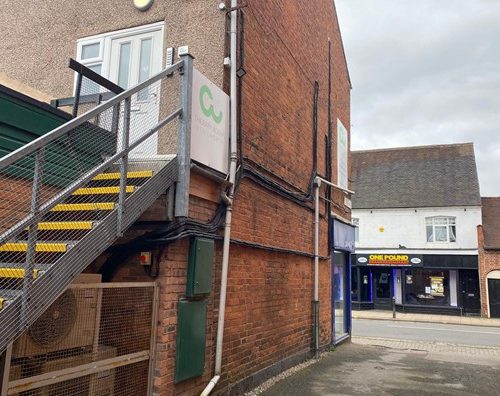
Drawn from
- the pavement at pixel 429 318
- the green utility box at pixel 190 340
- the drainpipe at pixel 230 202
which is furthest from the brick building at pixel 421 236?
the green utility box at pixel 190 340

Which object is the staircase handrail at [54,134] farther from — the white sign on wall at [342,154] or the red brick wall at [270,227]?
the white sign on wall at [342,154]

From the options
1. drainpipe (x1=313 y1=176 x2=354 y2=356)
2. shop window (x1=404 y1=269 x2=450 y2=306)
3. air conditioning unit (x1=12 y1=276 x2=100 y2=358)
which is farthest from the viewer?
shop window (x1=404 y1=269 x2=450 y2=306)

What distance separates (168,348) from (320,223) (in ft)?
19.7

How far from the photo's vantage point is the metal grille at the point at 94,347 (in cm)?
382

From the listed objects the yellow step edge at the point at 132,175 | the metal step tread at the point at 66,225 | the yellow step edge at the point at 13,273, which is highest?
the yellow step edge at the point at 132,175

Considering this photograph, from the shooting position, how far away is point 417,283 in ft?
85.0

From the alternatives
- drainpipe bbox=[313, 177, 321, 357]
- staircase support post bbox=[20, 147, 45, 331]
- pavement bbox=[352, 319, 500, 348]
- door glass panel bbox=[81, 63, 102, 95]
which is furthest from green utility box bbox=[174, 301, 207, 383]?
pavement bbox=[352, 319, 500, 348]

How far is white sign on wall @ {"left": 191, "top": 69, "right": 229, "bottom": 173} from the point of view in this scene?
219 inches

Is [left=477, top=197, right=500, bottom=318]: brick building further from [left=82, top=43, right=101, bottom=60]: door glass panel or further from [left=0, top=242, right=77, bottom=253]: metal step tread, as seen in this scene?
[left=0, top=242, right=77, bottom=253]: metal step tread

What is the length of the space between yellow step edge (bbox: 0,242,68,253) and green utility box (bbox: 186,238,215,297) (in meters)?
1.91

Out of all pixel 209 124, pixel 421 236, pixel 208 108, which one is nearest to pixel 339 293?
pixel 209 124

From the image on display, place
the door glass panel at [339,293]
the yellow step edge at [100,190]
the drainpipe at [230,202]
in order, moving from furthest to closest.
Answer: the door glass panel at [339,293] < the drainpipe at [230,202] < the yellow step edge at [100,190]

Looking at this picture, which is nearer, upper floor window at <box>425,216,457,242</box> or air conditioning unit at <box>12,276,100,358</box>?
air conditioning unit at <box>12,276,100,358</box>

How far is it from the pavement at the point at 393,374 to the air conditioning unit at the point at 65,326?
11.1 ft
